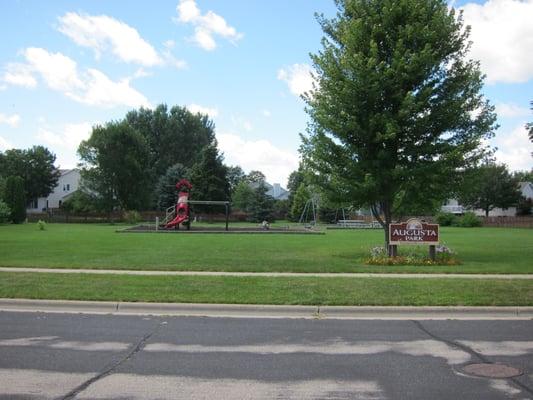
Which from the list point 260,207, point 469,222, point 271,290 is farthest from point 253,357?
point 260,207

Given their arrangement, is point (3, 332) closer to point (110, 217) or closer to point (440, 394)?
point (440, 394)

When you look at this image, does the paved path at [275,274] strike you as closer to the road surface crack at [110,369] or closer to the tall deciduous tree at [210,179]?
the road surface crack at [110,369]

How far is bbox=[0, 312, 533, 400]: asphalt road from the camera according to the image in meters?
5.77

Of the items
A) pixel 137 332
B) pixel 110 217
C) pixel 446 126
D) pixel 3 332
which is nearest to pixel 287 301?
pixel 137 332

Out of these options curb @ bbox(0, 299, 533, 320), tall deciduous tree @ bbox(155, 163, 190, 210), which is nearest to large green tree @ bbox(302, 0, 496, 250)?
curb @ bbox(0, 299, 533, 320)

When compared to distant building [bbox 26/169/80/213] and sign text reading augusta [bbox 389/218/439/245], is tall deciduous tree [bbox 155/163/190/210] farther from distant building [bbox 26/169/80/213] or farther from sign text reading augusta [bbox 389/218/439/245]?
sign text reading augusta [bbox 389/218/439/245]

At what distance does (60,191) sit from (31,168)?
401 inches

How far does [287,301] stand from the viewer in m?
10.9

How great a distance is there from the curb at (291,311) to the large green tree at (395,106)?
24.7 ft

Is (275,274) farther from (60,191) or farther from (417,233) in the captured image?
(60,191)

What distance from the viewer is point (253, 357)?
7.15 metres

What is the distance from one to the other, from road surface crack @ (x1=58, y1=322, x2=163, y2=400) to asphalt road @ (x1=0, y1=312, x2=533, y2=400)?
0.01m

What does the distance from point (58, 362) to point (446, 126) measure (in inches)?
588

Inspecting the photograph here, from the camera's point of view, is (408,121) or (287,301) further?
(408,121)
